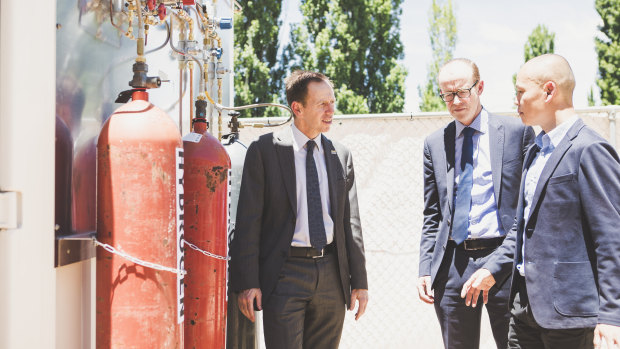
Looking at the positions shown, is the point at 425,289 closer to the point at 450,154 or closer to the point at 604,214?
the point at 450,154

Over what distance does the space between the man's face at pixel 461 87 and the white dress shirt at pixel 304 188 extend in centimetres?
77

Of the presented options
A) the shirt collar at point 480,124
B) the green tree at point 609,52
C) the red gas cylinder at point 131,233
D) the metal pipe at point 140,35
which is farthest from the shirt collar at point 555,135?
the green tree at point 609,52

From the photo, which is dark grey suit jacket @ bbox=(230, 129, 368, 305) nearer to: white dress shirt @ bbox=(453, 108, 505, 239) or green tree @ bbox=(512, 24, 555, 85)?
white dress shirt @ bbox=(453, 108, 505, 239)

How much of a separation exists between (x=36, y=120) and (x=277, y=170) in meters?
1.38

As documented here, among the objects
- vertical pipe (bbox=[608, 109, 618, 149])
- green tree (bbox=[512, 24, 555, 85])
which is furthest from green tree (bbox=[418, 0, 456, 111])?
vertical pipe (bbox=[608, 109, 618, 149])

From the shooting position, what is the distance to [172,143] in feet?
6.29

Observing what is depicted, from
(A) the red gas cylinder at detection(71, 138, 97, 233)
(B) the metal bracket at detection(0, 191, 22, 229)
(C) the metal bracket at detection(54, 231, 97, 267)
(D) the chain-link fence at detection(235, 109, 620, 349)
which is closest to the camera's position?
(B) the metal bracket at detection(0, 191, 22, 229)

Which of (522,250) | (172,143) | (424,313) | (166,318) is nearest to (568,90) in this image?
(522,250)

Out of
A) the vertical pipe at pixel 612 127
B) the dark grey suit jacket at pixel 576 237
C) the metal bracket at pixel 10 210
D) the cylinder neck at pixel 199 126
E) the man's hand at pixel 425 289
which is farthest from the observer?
the vertical pipe at pixel 612 127

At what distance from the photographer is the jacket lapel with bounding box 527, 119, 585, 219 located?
2.26m

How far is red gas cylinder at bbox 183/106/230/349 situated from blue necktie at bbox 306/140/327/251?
596 millimetres

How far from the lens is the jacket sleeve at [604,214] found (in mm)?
2002

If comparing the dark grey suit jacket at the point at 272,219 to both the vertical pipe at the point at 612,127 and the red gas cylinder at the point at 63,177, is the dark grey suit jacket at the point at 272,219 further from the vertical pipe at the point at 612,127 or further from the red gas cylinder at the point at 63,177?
the vertical pipe at the point at 612,127

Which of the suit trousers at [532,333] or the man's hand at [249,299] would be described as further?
the man's hand at [249,299]
